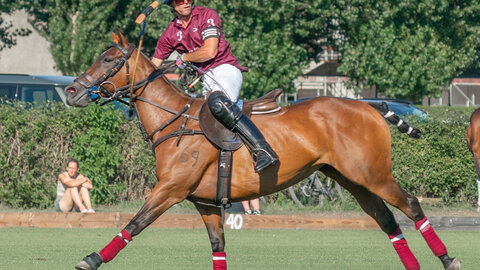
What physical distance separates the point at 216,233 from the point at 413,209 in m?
1.74

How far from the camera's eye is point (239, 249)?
35.0 ft

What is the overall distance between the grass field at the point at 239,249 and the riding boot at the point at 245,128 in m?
1.86

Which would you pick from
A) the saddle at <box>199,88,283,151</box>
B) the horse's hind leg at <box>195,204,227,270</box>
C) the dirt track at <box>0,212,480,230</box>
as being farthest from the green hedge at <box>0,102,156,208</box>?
the saddle at <box>199,88,283,151</box>

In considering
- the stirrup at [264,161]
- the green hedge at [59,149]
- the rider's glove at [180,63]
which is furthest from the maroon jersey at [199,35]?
the green hedge at [59,149]

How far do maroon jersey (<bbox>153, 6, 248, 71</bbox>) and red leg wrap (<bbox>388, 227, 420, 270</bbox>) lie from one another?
2.08 meters

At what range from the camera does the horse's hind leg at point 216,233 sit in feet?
25.6

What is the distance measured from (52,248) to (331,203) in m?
5.82

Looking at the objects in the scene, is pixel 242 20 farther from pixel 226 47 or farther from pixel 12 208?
pixel 226 47

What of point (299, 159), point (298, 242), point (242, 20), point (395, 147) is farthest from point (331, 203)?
point (242, 20)

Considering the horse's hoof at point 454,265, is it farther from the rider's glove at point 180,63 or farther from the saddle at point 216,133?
the rider's glove at point 180,63

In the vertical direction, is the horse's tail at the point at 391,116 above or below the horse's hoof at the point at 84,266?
above

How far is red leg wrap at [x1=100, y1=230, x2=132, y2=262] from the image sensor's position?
7120mm

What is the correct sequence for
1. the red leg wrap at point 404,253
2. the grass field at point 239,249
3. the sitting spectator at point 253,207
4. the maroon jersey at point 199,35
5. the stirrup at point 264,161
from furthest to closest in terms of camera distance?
the sitting spectator at point 253,207, the grass field at point 239,249, the red leg wrap at point 404,253, the maroon jersey at point 199,35, the stirrup at point 264,161

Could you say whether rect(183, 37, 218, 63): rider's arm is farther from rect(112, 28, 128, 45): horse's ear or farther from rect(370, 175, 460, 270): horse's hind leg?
rect(370, 175, 460, 270): horse's hind leg
